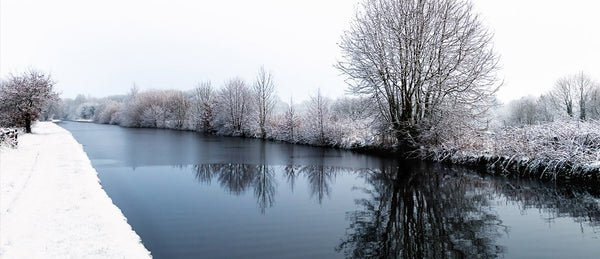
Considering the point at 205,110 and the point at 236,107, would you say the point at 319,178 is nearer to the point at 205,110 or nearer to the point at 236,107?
the point at 236,107

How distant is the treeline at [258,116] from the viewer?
25234 millimetres

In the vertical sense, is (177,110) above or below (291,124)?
above

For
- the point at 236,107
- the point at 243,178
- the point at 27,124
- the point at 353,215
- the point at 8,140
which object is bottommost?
the point at 353,215

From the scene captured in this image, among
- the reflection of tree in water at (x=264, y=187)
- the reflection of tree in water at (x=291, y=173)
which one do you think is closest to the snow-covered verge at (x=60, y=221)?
the reflection of tree in water at (x=264, y=187)

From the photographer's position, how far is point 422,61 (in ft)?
61.7

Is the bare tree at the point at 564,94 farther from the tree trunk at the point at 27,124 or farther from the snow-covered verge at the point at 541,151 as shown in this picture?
the tree trunk at the point at 27,124

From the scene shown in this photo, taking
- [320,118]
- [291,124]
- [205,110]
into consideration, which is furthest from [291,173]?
[205,110]

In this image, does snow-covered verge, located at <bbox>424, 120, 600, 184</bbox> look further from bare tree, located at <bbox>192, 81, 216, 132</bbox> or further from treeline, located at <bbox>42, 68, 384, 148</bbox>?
bare tree, located at <bbox>192, 81, 216, 132</bbox>

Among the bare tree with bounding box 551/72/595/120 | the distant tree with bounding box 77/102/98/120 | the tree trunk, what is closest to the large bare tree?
the tree trunk

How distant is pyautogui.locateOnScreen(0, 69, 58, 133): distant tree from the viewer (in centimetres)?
2972

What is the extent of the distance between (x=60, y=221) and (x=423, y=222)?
684 cm

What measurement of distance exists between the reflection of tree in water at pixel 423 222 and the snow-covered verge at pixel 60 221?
367 centimetres

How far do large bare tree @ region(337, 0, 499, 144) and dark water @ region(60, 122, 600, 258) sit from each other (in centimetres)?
589

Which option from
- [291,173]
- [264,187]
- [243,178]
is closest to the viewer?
[264,187]
